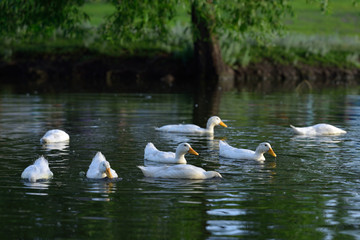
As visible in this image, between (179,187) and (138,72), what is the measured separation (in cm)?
3102

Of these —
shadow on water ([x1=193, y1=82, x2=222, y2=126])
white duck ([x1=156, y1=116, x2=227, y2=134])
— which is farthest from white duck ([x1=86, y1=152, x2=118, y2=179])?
shadow on water ([x1=193, y1=82, x2=222, y2=126])

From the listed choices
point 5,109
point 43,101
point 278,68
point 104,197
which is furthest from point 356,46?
point 104,197

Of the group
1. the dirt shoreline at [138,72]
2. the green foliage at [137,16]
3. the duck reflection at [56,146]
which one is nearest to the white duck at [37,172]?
the duck reflection at [56,146]

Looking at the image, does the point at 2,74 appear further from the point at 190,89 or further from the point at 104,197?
the point at 104,197

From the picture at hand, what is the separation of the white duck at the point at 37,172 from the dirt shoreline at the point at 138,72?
28.0 meters

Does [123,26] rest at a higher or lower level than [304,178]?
higher

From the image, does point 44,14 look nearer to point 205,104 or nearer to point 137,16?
point 137,16

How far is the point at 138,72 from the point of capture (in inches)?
1700

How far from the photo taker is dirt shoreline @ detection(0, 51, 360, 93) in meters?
42.4

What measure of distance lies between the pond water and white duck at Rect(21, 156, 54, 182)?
0.46 feet

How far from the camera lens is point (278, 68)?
44469mm

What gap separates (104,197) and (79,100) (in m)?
18.8

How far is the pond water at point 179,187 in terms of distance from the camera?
9.82m

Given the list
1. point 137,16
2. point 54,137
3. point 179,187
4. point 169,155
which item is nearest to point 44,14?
point 137,16
